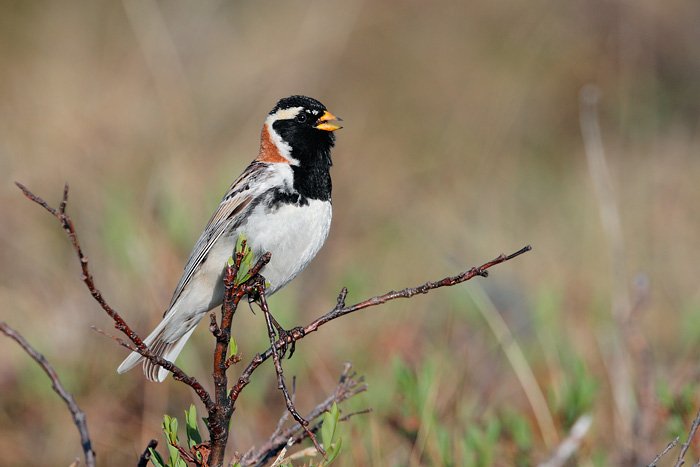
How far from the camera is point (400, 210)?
6.48 meters

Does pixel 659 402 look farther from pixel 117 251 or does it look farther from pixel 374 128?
pixel 374 128

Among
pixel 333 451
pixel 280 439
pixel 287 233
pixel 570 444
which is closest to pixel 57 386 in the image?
pixel 333 451

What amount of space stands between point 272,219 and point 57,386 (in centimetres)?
162

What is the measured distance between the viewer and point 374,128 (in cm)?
836

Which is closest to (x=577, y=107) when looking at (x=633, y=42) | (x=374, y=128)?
(x=633, y=42)

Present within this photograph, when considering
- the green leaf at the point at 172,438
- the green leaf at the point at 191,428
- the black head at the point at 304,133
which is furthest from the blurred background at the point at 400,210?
the green leaf at the point at 172,438

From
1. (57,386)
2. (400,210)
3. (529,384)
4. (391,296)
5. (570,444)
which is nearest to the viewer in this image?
(57,386)

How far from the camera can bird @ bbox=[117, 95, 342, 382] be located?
10.7 feet

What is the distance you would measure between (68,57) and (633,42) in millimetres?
6030

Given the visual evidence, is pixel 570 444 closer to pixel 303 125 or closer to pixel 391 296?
pixel 391 296

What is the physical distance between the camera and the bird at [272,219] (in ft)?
10.7

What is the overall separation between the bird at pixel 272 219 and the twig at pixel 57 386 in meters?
1.15

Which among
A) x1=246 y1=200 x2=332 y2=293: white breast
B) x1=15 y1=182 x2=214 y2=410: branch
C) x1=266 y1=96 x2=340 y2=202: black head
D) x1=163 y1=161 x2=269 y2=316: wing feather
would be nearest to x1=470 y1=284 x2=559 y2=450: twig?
x1=246 y1=200 x2=332 y2=293: white breast

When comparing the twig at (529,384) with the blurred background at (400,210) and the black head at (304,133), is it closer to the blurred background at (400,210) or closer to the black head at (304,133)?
the blurred background at (400,210)
